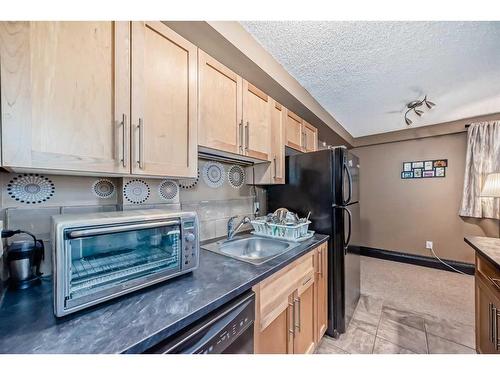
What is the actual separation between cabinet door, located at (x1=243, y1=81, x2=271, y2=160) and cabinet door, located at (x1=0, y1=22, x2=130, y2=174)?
780mm

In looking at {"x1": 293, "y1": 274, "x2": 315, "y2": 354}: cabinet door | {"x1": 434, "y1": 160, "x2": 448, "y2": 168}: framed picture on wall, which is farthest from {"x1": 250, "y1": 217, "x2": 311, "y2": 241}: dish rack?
{"x1": 434, "y1": 160, "x2": 448, "y2": 168}: framed picture on wall

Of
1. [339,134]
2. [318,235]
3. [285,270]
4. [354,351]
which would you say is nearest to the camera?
[285,270]

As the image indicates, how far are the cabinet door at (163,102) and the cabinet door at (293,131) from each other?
3.60 ft

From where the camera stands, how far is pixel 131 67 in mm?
886

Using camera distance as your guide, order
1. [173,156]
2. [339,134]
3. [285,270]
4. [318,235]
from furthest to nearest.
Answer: [339,134]
[318,235]
[285,270]
[173,156]

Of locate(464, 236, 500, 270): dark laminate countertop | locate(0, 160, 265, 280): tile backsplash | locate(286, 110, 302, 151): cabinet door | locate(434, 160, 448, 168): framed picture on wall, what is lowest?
locate(464, 236, 500, 270): dark laminate countertop

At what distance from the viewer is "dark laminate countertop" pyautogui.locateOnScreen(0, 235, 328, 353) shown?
1.76 ft

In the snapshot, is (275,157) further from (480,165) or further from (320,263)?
(480,165)

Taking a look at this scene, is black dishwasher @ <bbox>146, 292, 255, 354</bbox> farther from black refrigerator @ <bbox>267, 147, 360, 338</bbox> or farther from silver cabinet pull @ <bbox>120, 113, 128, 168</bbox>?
black refrigerator @ <bbox>267, 147, 360, 338</bbox>

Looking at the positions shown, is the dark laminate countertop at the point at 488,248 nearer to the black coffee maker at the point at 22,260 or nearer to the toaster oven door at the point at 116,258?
the toaster oven door at the point at 116,258

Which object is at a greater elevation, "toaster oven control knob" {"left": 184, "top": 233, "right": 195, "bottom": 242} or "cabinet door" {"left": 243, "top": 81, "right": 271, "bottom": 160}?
"cabinet door" {"left": 243, "top": 81, "right": 271, "bottom": 160}
